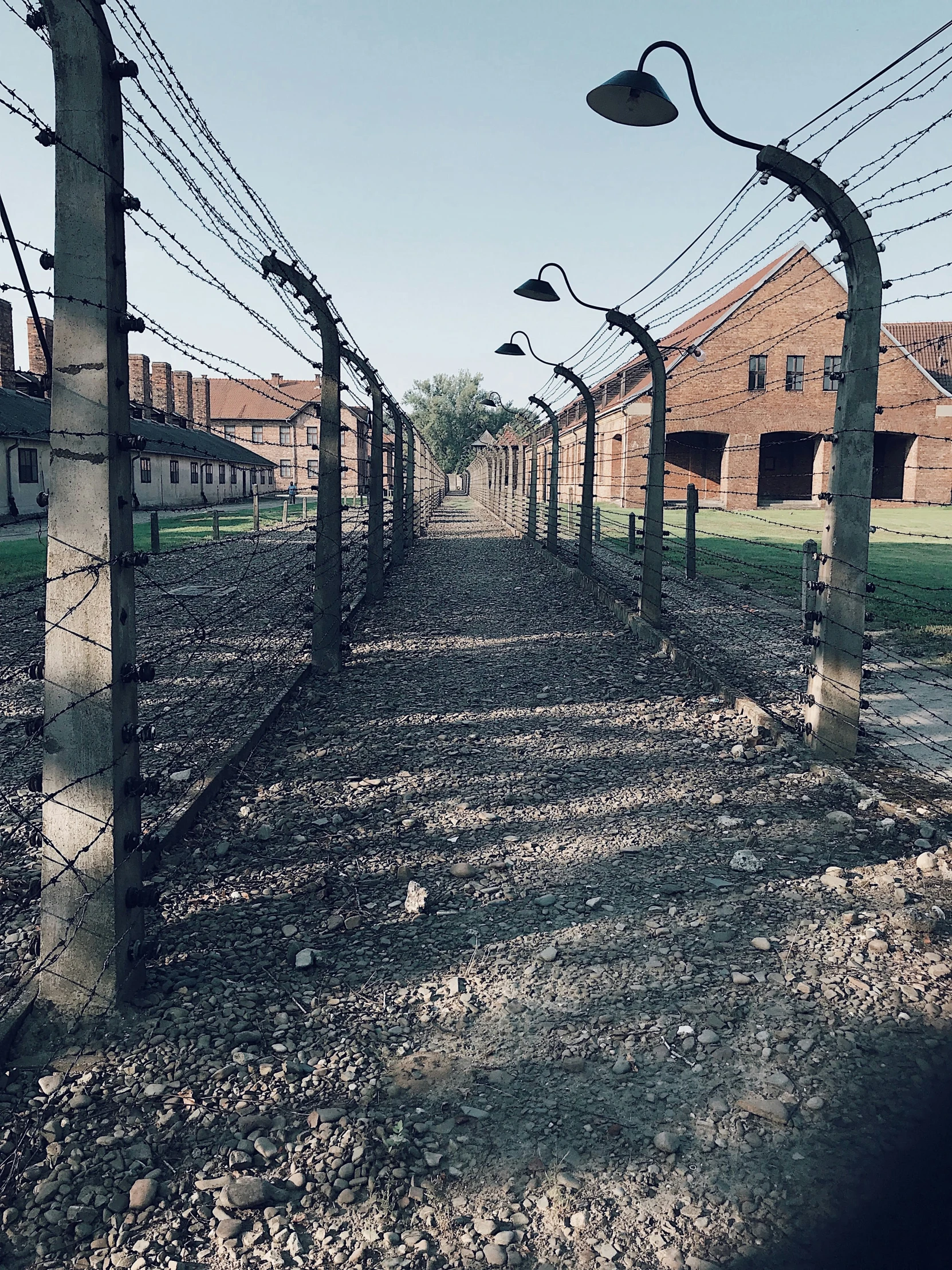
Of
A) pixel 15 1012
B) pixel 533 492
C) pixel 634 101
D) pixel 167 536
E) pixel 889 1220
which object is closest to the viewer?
pixel 889 1220

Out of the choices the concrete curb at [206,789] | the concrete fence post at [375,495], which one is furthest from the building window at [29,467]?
the concrete curb at [206,789]

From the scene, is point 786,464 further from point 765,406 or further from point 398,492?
point 398,492

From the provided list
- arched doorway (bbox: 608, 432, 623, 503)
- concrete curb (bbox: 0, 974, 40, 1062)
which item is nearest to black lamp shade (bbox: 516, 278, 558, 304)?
concrete curb (bbox: 0, 974, 40, 1062)

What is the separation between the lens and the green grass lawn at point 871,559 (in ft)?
34.9

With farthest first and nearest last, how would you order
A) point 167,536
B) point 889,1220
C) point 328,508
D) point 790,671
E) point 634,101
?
1. point 167,536
2. point 790,671
3. point 328,508
4. point 634,101
5. point 889,1220

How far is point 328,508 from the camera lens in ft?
27.9

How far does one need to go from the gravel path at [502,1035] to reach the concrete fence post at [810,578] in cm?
104

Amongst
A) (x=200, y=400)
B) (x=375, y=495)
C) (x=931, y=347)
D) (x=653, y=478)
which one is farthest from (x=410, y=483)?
(x=200, y=400)

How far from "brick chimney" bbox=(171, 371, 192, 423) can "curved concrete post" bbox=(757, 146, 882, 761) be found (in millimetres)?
46878

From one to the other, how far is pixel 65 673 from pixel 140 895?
0.85 metres

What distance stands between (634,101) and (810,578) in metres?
3.85

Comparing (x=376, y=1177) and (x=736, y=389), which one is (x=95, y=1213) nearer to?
(x=376, y=1177)

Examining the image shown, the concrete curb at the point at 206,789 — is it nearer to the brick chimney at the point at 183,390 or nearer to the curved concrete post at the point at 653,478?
the curved concrete post at the point at 653,478

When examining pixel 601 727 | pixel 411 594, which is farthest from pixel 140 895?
pixel 411 594
